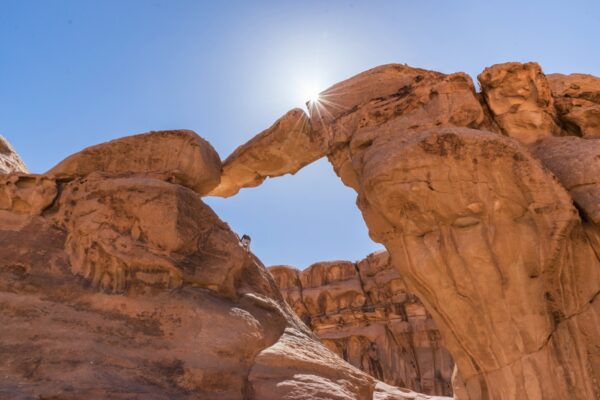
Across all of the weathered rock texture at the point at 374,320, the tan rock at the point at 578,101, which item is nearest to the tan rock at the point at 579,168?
the tan rock at the point at 578,101

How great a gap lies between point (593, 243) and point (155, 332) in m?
5.52

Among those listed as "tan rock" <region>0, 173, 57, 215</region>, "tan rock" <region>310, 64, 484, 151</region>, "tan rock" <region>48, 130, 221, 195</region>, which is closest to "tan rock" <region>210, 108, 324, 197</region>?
"tan rock" <region>310, 64, 484, 151</region>

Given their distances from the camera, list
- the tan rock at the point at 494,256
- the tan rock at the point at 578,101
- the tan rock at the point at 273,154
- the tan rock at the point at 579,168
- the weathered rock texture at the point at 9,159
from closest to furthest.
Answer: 1. the tan rock at the point at 494,256
2. the tan rock at the point at 579,168
3. the tan rock at the point at 578,101
4. the weathered rock texture at the point at 9,159
5. the tan rock at the point at 273,154

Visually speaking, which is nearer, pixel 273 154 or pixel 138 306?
pixel 138 306

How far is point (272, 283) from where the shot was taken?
23.1 ft

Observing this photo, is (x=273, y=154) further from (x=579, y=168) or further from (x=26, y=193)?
(x=579, y=168)

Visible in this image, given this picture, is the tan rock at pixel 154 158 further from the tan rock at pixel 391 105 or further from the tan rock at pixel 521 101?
the tan rock at pixel 521 101

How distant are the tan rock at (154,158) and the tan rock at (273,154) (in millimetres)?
1624

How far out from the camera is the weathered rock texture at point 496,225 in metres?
5.55

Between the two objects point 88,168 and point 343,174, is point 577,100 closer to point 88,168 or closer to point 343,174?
point 343,174

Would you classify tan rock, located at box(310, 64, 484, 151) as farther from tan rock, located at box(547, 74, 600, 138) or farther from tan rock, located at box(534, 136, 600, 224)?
tan rock, located at box(547, 74, 600, 138)

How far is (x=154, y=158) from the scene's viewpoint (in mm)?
7699

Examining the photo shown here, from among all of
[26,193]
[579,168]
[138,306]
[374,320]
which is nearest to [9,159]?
[26,193]

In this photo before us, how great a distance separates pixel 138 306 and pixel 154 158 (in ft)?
10.9
